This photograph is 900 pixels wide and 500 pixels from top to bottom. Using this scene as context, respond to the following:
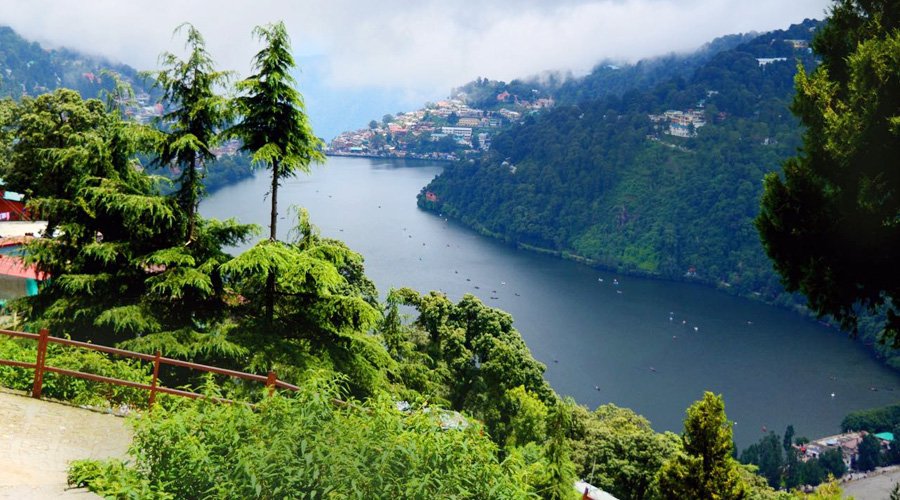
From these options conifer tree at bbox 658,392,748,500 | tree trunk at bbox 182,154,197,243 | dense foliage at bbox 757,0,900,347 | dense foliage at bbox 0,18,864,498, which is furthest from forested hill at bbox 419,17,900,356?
tree trunk at bbox 182,154,197,243

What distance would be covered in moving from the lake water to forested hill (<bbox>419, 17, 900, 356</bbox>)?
282 inches

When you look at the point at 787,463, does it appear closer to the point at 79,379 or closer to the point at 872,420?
the point at 872,420

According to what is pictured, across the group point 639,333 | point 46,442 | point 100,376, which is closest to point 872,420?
point 639,333

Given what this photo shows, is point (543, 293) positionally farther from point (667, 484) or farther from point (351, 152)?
point (351, 152)

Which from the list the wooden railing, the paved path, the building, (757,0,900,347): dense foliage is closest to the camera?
the wooden railing

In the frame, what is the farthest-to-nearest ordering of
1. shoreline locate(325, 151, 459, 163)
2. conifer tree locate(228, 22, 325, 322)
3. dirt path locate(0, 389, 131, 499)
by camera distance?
1. shoreline locate(325, 151, 459, 163)
2. conifer tree locate(228, 22, 325, 322)
3. dirt path locate(0, 389, 131, 499)

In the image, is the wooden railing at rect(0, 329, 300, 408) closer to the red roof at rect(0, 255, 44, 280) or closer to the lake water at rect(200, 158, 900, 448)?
the red roof at rect(0, 255, 44, 280)

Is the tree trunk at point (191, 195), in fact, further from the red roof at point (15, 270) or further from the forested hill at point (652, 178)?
the forested hill at point (652, 178)

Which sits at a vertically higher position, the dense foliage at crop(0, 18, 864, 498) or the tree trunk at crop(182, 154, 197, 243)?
the tree trunk at crop(182, 154, 197, 243)

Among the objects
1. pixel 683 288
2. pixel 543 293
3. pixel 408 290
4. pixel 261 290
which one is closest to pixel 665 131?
pixel 683 288

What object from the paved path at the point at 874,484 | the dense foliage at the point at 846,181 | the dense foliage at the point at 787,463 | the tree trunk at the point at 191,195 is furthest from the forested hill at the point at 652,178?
the tree trunk at the point at 191,195

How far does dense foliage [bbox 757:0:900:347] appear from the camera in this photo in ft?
21.3

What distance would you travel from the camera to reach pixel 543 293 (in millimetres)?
76875

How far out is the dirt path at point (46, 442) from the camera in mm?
5348
